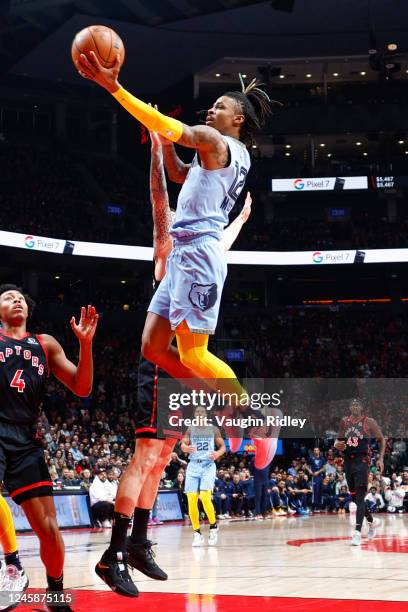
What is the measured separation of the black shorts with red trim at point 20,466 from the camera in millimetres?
5789

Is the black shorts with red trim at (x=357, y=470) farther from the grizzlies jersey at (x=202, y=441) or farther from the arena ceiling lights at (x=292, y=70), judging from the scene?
the arena ceiling lights at (x=292, y=70)

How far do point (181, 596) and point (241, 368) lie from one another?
2917cm

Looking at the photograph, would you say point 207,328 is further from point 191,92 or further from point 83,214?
point 191,92

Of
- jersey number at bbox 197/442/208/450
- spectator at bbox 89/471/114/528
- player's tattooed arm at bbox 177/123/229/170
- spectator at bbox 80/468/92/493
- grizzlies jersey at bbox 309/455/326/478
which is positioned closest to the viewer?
player's tattooed arm at bbox 177/123/229/170

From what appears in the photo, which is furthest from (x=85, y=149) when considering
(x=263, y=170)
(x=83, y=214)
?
(x=263, y=170)

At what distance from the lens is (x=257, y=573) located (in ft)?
29.1

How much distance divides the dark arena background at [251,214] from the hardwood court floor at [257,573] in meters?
6.61

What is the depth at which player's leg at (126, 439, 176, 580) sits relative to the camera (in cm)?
552

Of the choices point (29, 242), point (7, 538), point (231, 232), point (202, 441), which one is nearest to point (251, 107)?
point (231, 232)

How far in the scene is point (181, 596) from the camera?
23.3 feet

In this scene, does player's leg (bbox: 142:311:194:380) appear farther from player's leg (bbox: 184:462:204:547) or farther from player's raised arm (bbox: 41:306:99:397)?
player's leg (bbox: 184:462:204:547)

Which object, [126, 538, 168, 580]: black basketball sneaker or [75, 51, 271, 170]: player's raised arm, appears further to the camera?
[126, 538, 168, 580]: black basketball sneaker

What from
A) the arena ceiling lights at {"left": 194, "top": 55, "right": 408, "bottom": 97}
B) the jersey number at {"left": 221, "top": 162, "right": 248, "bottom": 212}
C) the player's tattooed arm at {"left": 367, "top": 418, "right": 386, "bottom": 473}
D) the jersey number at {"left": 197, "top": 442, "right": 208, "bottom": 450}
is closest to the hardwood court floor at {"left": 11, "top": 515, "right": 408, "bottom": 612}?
the player's tattooed arm at {"left": 367, "top": 418, "right": 386, "bottom": 473}

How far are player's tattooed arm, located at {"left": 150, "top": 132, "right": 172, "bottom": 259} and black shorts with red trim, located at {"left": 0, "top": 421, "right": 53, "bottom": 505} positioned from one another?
160cm
